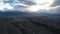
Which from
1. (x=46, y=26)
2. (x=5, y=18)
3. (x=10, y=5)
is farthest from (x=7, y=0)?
(x=46, y=26)

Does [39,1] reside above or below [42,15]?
above

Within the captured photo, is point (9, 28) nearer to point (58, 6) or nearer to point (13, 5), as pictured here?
point (13, 5)

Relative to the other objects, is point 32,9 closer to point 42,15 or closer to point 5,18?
point 42,15

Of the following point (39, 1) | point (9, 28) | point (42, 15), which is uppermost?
point (39, 1)

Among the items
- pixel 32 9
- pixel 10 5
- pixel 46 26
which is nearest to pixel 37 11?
pixel 32 9

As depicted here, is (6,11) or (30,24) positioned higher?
(6,11)
